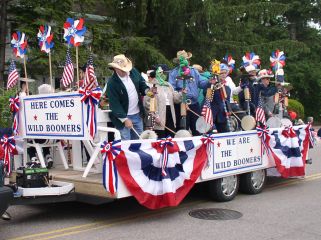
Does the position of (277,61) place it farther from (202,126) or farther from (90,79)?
(90,79)

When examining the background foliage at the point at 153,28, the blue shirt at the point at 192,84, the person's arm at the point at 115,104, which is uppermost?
the background foliage at the point at 153,28

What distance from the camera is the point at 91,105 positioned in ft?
21.5

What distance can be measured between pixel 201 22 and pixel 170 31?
1518 mm

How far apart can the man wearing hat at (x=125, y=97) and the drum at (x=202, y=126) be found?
933 millimetres

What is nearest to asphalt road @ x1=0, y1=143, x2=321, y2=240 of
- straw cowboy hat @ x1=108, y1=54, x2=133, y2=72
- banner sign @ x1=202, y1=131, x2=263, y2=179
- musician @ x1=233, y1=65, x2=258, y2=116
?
banner sign @ x1=202, y1=131, x2=263, y2=179

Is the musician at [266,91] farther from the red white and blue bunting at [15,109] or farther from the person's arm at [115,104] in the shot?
the red white and blue bunting at [15,109]

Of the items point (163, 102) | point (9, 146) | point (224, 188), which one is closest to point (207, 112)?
point (163, 102)

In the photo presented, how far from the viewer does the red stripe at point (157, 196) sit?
6.22 meters

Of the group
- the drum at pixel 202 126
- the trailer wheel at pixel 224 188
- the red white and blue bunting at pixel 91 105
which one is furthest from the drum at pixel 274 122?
the red white and blue bunting at pixel 91 105

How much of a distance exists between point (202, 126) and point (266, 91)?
97.1 inches

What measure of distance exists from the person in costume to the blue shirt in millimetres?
225

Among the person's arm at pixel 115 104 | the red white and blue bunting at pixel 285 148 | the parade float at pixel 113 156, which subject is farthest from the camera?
the red white and blue bunting at pixel 285 148

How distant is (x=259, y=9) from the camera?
2434 centimetres

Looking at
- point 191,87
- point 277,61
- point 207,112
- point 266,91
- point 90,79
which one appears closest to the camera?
point 90,79
